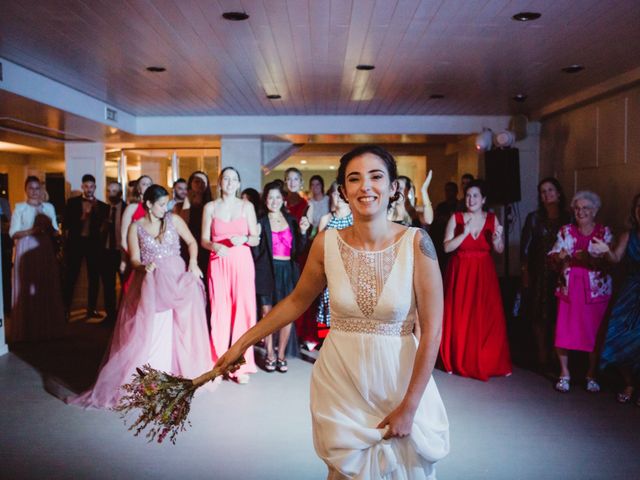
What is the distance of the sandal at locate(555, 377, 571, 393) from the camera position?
15.7 ft

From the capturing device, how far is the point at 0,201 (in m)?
6.97

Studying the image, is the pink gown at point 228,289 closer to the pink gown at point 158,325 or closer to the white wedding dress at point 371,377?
the pink gown at point 158,325

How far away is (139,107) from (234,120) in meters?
1.57

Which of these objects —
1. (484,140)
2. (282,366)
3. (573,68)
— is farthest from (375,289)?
(484,140)

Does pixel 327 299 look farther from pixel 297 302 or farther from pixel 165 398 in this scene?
pixel 165 398

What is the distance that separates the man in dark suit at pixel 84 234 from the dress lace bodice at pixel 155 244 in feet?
10.4

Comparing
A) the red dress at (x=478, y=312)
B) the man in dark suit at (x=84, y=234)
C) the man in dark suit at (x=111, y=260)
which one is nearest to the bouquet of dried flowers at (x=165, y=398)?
the red dress at (x=478, y=312)

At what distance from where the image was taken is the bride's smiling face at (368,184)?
1786mm

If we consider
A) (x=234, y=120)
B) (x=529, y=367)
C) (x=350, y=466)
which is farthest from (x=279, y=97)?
(x=350, y=466)

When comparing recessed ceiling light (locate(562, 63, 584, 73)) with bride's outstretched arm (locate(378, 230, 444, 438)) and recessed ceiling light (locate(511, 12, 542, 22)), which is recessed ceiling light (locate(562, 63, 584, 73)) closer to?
recessed ceiling light (locate(511, 12, 542, 22))

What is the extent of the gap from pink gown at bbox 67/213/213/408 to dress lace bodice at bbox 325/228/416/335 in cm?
303

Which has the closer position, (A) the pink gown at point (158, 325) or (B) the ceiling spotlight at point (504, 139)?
(A) the pink gown at point (158, 325)

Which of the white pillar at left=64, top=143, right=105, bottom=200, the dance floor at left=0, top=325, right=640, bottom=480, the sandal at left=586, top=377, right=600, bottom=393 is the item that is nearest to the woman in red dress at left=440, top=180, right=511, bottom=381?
the dance floor at left=0, top=325, right=640, bottom=480

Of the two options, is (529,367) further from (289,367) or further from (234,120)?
(234,120)
